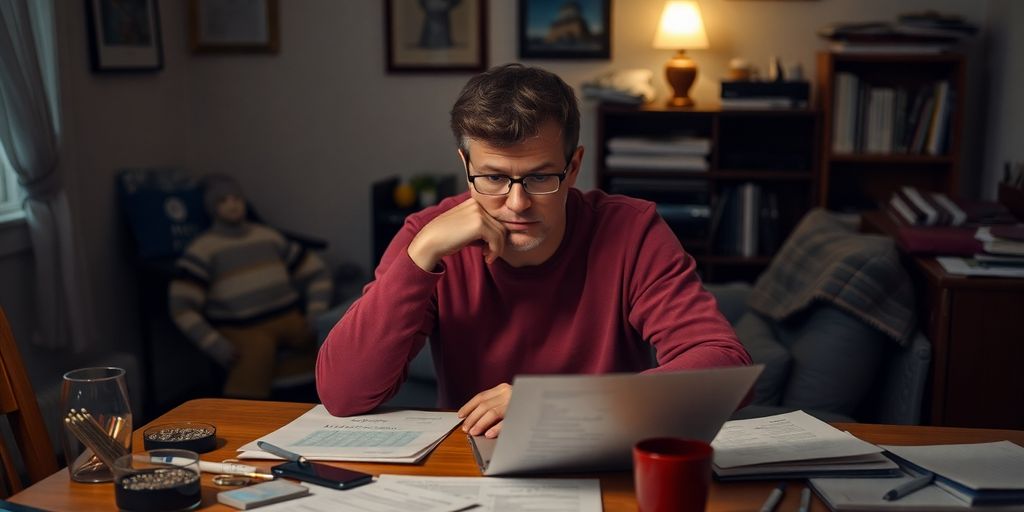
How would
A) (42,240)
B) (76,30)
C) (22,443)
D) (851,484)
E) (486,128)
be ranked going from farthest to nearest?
(76,30) < (42,240) < (486,128) < (22,443) < (851,484)

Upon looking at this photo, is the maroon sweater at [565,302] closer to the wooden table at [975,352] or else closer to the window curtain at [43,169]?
the wooden table at [975,352]

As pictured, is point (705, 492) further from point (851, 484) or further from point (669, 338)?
point (669, 338)

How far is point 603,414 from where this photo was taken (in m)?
1.11

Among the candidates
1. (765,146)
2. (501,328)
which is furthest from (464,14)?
(501,328)

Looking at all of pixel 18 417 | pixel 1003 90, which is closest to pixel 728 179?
pixel 1003 90

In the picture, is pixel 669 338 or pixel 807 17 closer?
pixel 669 338

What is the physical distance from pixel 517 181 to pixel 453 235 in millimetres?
128

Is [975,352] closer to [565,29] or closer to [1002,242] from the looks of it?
[1002,242]

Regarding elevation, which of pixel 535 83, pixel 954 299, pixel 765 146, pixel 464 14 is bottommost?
pixel 954 299

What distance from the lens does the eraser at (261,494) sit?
3.77 feet

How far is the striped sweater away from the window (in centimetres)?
54

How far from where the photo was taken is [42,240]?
3146mm

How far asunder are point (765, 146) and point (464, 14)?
1.27 metres

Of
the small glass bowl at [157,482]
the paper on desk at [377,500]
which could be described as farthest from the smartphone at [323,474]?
the small glass bowl at [157,482]
